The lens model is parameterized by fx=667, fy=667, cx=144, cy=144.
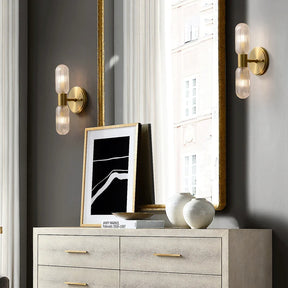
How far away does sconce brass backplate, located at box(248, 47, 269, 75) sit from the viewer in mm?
2824

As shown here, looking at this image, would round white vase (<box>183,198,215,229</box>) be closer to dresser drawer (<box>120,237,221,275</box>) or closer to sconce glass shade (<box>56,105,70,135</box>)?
dresser drawer (<box>120,237,221,275</box>)

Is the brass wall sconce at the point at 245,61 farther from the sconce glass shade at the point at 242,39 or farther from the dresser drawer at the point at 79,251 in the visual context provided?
the dresser drawer at the point at 79,251

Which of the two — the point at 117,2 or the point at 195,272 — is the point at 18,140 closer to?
the point at 117,2

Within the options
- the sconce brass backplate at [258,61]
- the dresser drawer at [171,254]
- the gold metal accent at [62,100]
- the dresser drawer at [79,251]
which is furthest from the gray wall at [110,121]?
the dresser drawer at [79,251]

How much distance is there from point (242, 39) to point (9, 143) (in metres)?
1.68

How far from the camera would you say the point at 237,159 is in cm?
292

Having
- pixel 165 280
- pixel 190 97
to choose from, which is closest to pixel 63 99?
pixel 190 97

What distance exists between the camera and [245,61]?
9.30 feet

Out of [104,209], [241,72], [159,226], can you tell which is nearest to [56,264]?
[104,209]

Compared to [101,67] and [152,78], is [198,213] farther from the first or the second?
[101,67]

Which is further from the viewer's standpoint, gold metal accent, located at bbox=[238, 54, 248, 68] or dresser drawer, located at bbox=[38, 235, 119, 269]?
dresser drawer, located at bbox=[38, 235, 119, 269]

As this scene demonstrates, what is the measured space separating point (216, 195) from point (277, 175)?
0.31 m

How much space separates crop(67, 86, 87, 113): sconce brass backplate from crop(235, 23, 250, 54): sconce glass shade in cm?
110

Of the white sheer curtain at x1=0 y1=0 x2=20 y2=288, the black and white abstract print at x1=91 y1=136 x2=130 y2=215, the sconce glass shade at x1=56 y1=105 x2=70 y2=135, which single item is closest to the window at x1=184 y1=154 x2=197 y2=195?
the black and white abstract print at x1=91 y1=136 x2=130 y2=215
